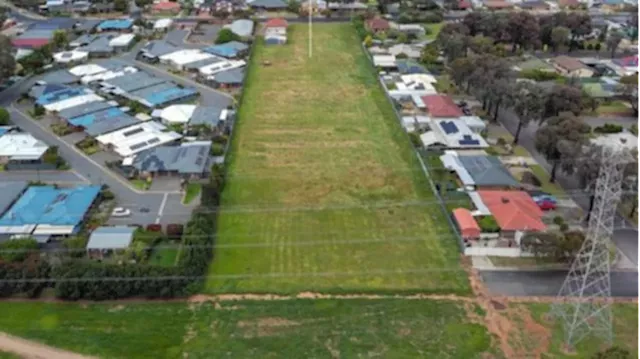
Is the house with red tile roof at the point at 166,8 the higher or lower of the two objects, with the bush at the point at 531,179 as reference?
higher

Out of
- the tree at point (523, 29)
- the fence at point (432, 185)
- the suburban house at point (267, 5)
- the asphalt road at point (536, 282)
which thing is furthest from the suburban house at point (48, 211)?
the suburban house at point (267, 5)

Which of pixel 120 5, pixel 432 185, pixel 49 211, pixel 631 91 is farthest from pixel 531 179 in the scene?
pixel 120 5

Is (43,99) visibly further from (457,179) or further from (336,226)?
(457,179)

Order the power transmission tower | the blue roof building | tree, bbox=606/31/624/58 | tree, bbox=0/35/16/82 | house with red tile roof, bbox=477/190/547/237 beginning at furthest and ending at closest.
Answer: the blue roof building, tree, bbox=606/31/624/58, tree, bbox=0/35/16/82, house with red tile roof, bbox=477/190/547/237, the power transmission tower

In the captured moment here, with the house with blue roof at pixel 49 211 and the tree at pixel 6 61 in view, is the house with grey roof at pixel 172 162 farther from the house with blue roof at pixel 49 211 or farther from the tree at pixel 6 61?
the tree at pixel 6 61

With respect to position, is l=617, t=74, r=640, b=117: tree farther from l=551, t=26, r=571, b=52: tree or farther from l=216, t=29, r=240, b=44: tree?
l=216, t=29, r=240, b=44: tree

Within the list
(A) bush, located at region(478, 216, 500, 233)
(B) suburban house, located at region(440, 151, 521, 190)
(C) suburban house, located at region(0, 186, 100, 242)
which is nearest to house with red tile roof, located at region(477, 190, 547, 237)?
(A) bush, located at region(478, 216, 500, 233)

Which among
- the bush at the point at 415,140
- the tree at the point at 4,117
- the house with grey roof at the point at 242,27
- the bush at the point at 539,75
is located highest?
the house with grey roof at the point at 242,27
